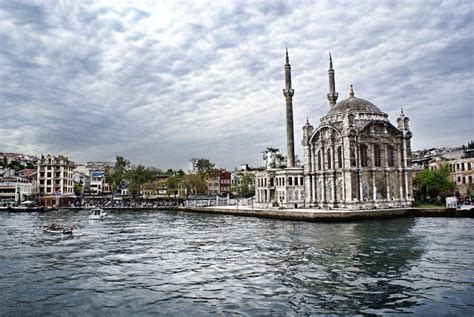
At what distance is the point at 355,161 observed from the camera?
4553 centimetres

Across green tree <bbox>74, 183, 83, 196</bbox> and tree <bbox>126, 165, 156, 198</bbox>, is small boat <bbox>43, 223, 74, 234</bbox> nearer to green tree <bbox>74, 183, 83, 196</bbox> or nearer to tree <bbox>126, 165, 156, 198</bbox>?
tree <bbox>126, 165, 156, 198</bbox>

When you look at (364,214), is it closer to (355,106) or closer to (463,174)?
(355,106)

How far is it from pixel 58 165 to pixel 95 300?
278 ft

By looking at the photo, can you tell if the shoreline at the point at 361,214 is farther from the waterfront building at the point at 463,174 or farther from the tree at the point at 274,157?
the tree at the point at 274,157

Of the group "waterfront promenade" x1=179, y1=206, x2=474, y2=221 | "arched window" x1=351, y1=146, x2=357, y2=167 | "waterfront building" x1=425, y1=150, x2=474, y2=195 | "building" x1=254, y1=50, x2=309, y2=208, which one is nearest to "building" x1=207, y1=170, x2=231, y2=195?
"building" x1=254, y1=50, x2=309, y2=208

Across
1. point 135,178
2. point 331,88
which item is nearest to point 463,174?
point 331,88

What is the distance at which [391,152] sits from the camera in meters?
48.9

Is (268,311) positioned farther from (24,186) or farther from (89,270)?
(24,186)

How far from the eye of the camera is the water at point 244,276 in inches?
447

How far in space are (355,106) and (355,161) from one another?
25.8 feet

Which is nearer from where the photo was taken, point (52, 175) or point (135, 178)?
point (52, 175)

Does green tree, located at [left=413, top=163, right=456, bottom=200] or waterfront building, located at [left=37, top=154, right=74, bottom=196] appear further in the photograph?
waterfront building, located at [left=37, top=154, right=74, bottom=196]

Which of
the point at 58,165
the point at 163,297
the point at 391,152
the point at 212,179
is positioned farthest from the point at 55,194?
the point at 163,297

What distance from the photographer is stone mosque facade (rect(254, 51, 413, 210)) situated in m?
45.5
